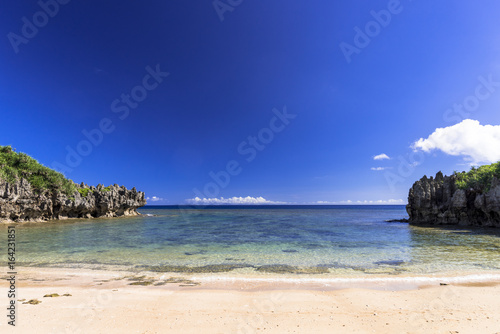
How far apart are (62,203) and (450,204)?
91546 mm

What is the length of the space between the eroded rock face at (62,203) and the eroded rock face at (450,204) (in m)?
85.4

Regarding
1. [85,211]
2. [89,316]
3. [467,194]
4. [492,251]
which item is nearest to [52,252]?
[89,316]

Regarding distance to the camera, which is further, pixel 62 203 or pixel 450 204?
pixel 62 203

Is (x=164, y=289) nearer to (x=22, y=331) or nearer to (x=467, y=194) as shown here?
(x=22, y=331)

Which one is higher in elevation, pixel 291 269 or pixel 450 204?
Result: pixel 450 204

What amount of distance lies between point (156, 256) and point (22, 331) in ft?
42.5

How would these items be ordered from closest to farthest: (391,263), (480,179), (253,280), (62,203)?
(253,280), (391,263), (480,179), (62,203)

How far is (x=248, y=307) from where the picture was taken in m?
8.63

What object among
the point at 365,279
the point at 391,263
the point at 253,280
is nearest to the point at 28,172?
the point at 253,280

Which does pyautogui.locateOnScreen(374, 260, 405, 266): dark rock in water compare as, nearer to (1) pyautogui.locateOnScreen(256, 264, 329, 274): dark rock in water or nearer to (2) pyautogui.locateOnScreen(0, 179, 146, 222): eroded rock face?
(1) pyautogui.locateOnScreen(256, 264, 329, 274): dark rock in water

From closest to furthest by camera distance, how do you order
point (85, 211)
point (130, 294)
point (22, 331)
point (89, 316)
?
point (22, 331)
point (89, 316)
point (130, 294)
point (85, 211)

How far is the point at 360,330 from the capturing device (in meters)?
6.95

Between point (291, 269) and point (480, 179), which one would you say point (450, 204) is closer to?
point (480, 179)

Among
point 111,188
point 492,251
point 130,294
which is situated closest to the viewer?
point 130,294
